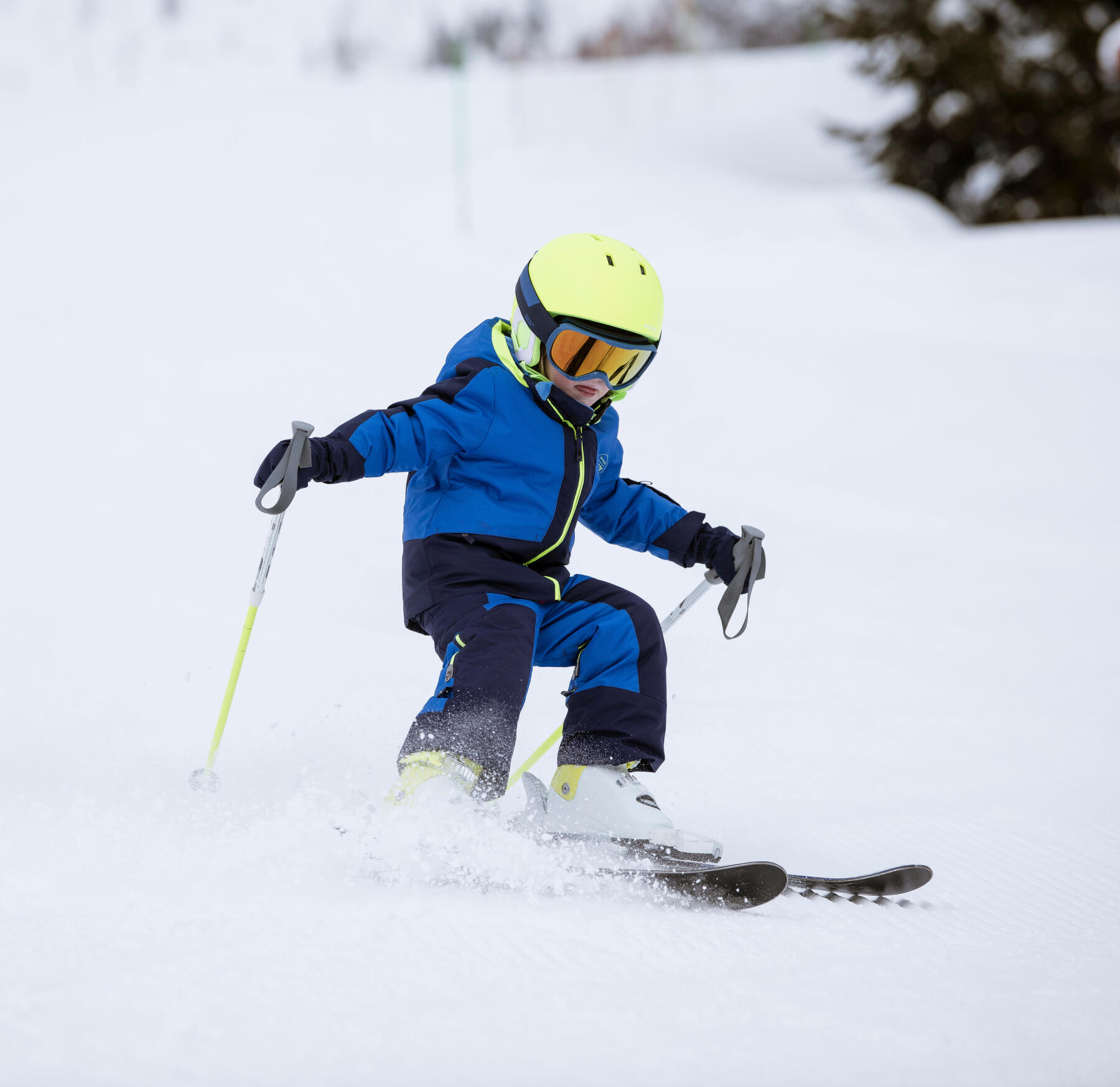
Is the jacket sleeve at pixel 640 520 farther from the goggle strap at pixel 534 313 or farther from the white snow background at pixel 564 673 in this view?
the white snow background at pixel 564 673

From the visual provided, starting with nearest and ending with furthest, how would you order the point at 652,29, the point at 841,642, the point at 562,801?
1. the point at 562,801
2. the point at 841,642
3. the point at 652,29

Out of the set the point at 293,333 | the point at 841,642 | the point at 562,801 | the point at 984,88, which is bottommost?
the point at 562,801

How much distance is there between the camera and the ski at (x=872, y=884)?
2859mm

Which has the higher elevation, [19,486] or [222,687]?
[19,486]

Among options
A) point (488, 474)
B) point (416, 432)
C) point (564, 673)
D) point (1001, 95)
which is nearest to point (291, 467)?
point (416, 432)

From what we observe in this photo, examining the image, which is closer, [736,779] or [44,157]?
[736,779]

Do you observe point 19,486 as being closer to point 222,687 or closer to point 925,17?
point 222,687

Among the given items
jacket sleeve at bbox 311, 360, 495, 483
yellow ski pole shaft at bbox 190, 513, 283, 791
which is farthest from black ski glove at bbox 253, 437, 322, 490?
yellow ski pole shaft at bbox 190, 513, 283, 791

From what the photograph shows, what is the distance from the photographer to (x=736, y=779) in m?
3.83

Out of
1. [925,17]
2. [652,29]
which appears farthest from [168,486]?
[652,29]

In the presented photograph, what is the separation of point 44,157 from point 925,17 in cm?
1216

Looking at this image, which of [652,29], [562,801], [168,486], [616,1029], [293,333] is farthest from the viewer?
[652,29]

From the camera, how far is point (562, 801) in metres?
3.00

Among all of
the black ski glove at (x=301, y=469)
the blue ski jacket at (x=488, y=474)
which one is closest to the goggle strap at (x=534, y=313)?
the blue ski jacket at (x=488, y=474)
